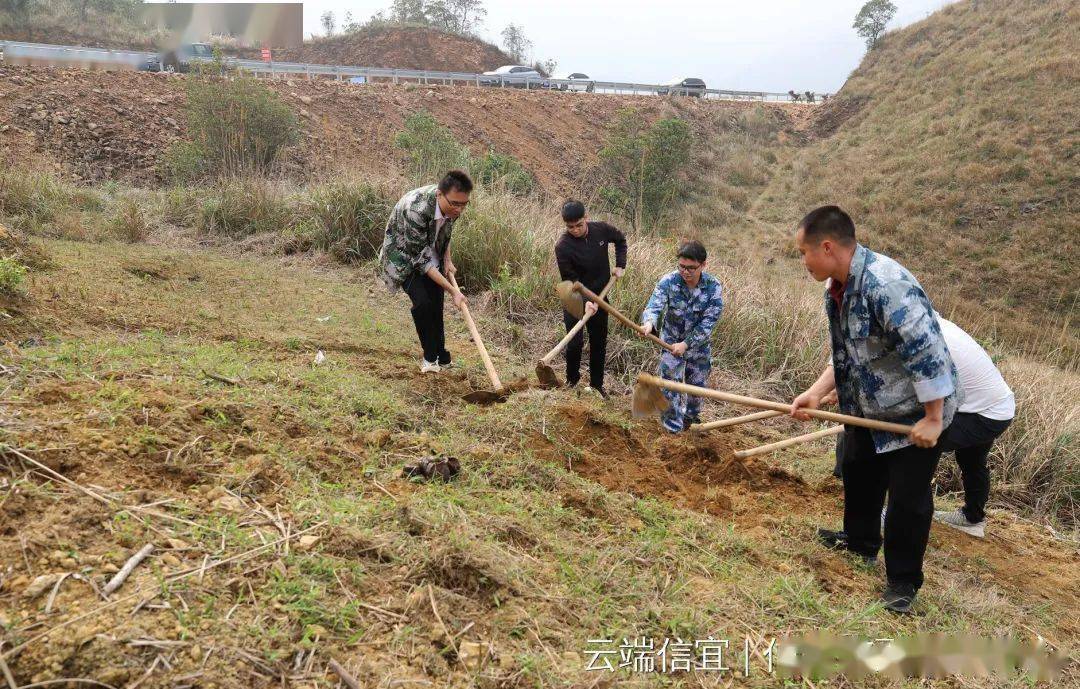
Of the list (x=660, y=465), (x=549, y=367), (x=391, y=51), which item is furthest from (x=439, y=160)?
(x=391, y=51)

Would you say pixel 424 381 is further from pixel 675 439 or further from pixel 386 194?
pixel 386 194

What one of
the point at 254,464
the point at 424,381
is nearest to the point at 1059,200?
the point at 424,381

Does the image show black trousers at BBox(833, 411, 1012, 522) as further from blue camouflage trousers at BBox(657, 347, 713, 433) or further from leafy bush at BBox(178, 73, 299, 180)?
leafy bush at BBox(178, 73, 299, 180)

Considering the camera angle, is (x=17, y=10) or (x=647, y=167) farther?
(x=17, y=10)

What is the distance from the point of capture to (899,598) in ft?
9.93

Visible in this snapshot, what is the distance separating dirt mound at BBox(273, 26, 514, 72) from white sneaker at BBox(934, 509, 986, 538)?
1385 inches

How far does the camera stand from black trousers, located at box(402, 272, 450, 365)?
5070 millimetres

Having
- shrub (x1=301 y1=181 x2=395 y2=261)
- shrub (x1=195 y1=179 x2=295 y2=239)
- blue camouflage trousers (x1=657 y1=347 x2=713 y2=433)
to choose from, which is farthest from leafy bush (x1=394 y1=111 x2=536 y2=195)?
blue camouflage trousers (x1=657 y1=347 x2=713 y2=433)

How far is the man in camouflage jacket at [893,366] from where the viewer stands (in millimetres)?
2775

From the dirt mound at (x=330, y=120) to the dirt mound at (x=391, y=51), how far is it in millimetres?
8877

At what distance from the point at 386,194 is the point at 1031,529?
28.1ft

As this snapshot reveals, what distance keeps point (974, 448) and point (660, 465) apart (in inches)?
70.3

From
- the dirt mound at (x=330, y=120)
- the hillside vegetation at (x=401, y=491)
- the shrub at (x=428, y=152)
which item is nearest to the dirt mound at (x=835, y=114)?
the dirt mound at (x=330, y=120)

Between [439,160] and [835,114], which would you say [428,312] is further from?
[835,114]
